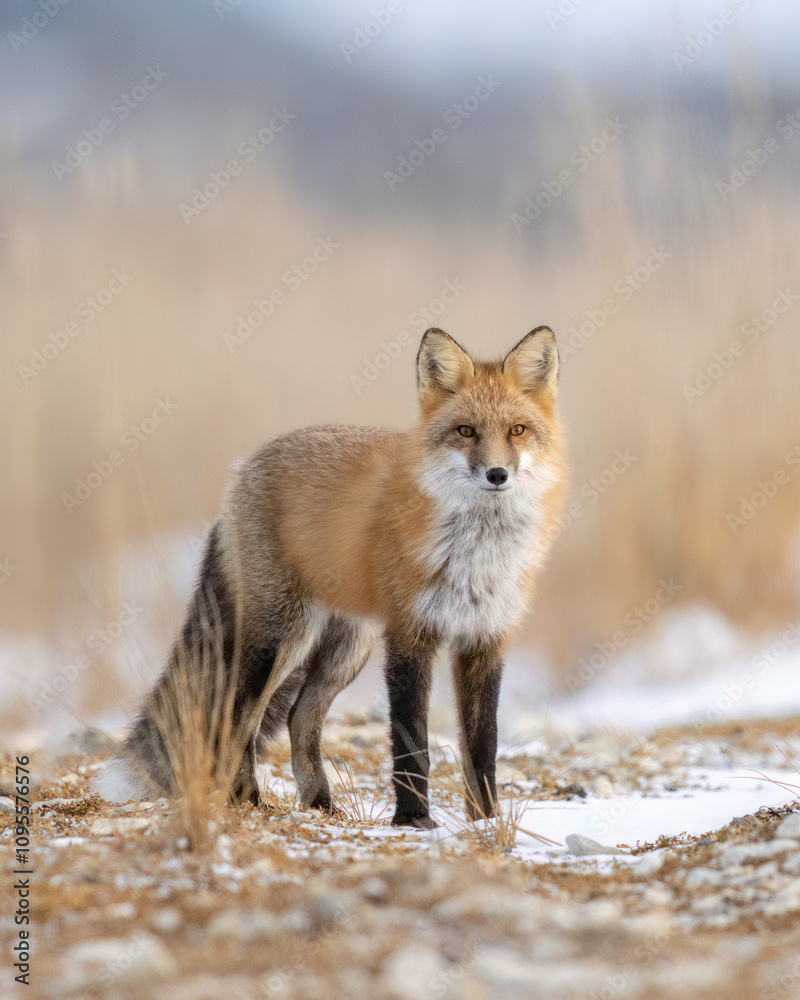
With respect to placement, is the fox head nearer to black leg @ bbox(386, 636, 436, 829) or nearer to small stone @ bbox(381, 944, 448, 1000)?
black leg @ bbox(386, 636, 436, 829)

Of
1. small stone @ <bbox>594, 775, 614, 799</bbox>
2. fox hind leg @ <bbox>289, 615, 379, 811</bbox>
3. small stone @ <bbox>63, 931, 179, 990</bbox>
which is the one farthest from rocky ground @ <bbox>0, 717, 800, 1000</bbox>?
small stone @ <bbox>594, 775, 614, 799</bbox>

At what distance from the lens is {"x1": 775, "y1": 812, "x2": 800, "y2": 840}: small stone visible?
2607 mm

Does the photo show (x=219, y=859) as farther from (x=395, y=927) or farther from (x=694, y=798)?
(x=694, y=798)

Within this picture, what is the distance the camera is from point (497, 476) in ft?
10.2

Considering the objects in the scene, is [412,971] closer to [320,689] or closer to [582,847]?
[582,847]

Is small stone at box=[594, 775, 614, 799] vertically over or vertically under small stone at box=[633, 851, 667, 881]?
under

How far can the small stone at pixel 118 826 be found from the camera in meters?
2.70

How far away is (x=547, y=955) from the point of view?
1.86 meters

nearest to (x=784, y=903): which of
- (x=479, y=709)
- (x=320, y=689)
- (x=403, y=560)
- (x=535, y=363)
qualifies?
(x=479, y=709)

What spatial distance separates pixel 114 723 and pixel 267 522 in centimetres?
183

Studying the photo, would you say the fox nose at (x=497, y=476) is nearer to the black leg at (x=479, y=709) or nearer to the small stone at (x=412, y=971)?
the black leg at (x=479, y=709)

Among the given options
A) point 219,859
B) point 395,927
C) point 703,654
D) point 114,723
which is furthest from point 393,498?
point 703,654

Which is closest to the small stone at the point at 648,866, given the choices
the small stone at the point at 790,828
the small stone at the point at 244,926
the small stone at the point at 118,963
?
the small stone at the point at 790,828

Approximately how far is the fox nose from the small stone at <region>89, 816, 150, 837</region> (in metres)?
1.54
